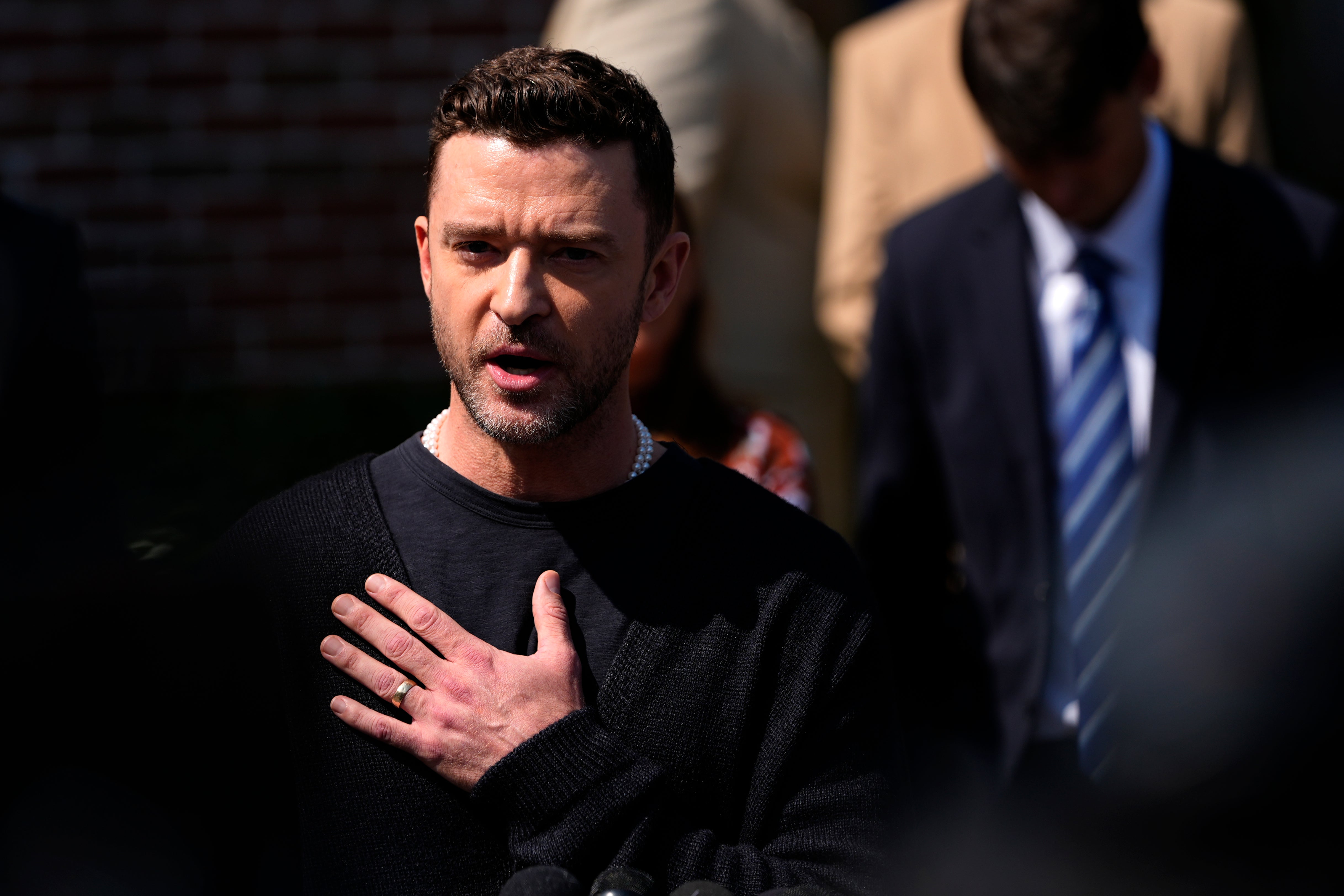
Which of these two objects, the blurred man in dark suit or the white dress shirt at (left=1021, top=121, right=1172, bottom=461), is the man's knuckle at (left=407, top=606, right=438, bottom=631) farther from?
the white dress shirt at (left=1021, top=121, right=1172, bottom=461)

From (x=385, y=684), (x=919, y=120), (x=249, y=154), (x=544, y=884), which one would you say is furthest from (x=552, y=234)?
(x=249, y=154)

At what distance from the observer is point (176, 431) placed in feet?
10.0

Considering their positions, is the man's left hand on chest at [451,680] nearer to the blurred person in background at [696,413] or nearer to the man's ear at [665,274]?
the man's ear at [665,274]

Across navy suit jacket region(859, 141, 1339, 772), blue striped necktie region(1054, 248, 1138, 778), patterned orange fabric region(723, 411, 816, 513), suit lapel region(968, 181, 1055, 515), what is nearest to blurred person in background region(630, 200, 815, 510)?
patterned orange fabric region(723, 411, 816, 513)

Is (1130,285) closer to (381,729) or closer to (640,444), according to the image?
(640,444)

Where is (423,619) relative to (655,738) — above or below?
above

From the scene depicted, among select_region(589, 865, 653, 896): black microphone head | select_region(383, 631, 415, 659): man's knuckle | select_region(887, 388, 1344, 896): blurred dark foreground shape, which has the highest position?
select_region(383, 631, 415, 659): man's knuckle

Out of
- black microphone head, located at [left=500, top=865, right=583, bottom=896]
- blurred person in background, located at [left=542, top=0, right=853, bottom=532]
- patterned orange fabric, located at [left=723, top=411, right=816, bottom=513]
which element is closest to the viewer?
black microphone head, located at [left=500, top=865, right=583, bottom=896]

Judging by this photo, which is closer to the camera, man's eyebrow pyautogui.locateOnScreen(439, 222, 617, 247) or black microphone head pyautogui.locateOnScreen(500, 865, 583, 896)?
black microphone head pyautogui.locateOnScreen(500, 865, 583, 896)

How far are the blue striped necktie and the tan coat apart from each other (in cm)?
78

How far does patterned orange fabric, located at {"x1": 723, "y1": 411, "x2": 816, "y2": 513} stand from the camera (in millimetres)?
3277

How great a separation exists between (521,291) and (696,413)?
1.57 m

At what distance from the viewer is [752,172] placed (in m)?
4.16

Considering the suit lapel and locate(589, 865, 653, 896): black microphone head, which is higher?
the suit lapel
